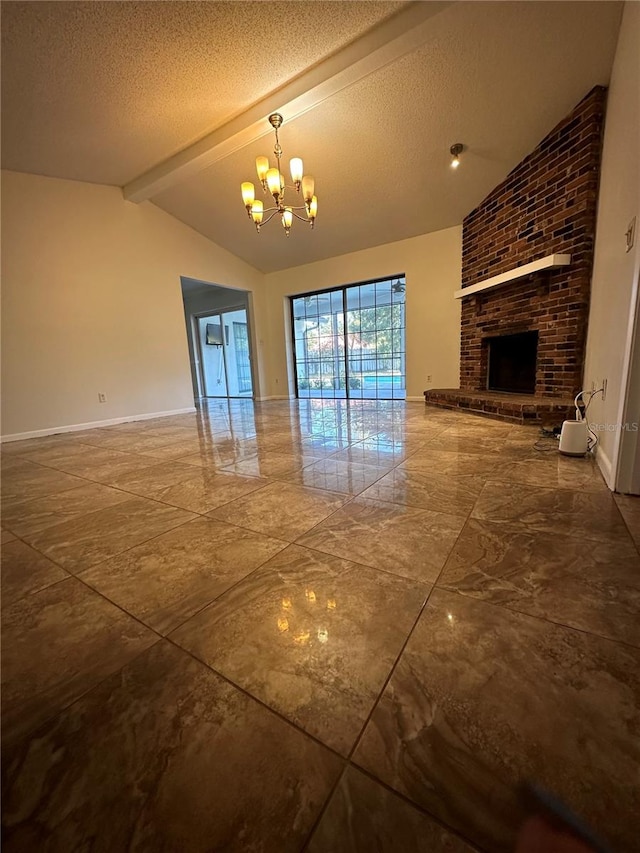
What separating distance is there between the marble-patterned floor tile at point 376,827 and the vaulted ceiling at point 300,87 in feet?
12.7

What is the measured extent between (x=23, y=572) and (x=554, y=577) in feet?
6.06

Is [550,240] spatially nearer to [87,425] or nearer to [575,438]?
[575,438]

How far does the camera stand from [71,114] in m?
3.03

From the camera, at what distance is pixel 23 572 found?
122 cm

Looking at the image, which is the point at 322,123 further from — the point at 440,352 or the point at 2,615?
the point at 2,615

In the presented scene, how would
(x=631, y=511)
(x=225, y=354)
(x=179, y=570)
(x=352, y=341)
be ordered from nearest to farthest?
(x=179, y=570)
(x=631, y=511)
(x=352, y=341)
(x=225, y=354)

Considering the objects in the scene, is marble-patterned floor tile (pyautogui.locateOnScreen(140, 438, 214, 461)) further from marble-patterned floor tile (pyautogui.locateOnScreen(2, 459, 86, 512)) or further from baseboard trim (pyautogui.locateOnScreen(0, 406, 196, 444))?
baseboard trim (pyautogui.locateOnScreen(0, 406, 196, 444))

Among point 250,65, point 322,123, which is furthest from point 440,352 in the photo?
point 250,65

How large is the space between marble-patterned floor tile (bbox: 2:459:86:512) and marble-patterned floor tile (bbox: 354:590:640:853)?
220 cm

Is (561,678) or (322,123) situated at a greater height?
(322,123)

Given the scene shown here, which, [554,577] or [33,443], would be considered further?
[33,443]

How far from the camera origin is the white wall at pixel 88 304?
371cm

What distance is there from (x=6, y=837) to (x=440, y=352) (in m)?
5.76

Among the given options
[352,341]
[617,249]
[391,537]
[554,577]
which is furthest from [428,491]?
[352,341]
